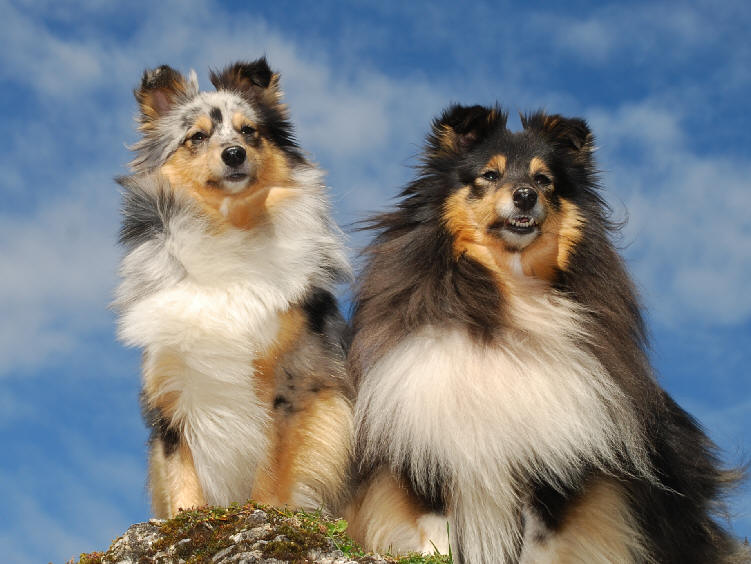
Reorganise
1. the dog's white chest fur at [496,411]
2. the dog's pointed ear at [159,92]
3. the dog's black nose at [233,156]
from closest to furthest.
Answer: the dog's white chest fur at [496,411] < the dog's black nose at [233,156] < the dog's pointed ear at [159,92]

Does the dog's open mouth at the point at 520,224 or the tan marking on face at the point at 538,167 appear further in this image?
the tan marking on face at the point at 538,167

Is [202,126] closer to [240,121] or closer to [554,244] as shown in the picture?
[240,121]

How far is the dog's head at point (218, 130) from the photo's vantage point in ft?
19.5

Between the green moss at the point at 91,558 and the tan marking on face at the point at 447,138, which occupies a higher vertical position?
the tan marking on face at the point at 447,138

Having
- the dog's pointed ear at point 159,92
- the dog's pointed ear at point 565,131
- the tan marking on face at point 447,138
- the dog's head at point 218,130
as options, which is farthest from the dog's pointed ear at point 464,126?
the dog's pointed ear at point 159,92

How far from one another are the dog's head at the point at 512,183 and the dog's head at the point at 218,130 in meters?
1.09

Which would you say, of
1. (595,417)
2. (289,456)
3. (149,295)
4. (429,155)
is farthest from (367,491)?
(429,155)

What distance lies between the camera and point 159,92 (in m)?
6.38

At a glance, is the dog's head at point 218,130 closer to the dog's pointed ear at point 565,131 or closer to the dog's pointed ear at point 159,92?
the dog's pointed ear at point 159,92

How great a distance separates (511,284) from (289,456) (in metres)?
1.71

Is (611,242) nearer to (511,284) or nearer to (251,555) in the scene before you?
(511,284)

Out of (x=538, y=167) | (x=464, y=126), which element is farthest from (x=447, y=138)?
(x=538, y=167)

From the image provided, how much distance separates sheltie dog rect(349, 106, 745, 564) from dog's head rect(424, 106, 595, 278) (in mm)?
10

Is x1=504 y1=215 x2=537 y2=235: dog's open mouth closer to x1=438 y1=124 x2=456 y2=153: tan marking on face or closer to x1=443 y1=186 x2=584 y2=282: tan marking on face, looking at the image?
x1=443 y1=186 x2=584 y2=282: tan marking on face
